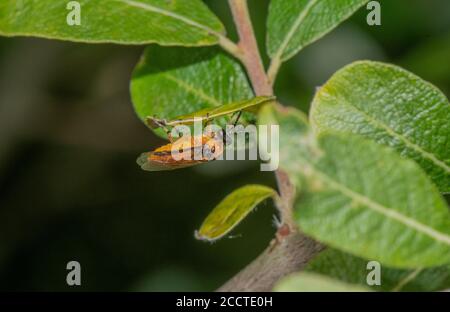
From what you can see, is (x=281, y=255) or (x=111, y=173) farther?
(x=111, y=173)

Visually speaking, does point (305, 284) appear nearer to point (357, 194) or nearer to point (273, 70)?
point (357, 194)

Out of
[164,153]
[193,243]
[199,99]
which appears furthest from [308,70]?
[164,153]

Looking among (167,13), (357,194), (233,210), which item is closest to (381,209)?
(357,194)

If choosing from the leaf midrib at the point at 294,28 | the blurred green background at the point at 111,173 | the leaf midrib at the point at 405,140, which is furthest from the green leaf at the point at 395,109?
the blurred green background at the point at 111,173

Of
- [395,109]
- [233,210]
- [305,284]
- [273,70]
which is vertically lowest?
[305,284]

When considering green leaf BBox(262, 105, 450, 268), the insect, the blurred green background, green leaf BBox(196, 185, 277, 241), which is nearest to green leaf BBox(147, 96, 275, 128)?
the insect

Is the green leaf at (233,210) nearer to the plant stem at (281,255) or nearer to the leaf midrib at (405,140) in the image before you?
the plant stem at (281,255)
